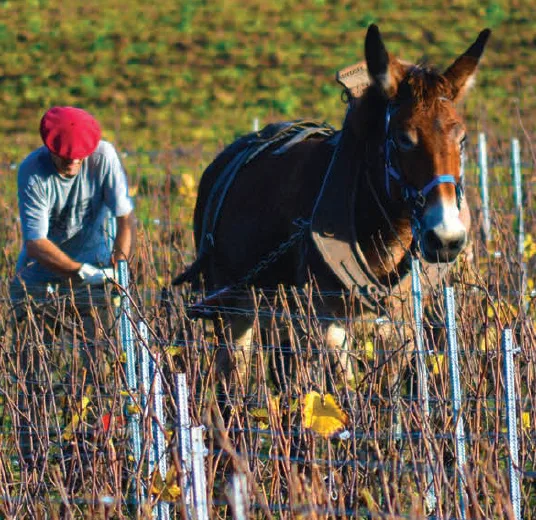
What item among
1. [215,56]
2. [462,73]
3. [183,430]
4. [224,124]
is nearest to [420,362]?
[183,430]

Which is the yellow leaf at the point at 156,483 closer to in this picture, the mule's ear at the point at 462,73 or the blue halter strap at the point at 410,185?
the blue halter strap at the point at 410,185

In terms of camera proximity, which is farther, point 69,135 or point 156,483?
point 69,135

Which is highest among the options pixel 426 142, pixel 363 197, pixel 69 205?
pixel 426 142

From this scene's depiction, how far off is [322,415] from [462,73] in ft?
6.80

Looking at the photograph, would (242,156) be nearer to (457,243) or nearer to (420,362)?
(457,243)

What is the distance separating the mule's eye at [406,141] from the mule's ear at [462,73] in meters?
0.34

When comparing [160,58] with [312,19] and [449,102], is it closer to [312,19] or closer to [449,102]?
[312,19]

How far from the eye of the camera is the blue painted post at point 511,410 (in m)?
4.41

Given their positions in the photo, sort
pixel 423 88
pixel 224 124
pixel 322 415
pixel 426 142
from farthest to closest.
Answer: pixel 224 124 → pixel 423 88 → pixel 426 142 → pixel 322 415

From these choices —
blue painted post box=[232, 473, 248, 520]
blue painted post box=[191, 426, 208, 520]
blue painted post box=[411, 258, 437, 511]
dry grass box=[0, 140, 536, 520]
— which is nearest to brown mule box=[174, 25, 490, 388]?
blue painted post box=[411, 258, 437, 511]

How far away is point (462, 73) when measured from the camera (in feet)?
18.2

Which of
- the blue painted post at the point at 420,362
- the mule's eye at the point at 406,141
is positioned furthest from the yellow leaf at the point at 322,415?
the mule's eye at the point at 406,141

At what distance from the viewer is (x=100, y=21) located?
27.3 metres

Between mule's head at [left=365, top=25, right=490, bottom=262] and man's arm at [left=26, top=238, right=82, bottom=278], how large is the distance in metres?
1.77
